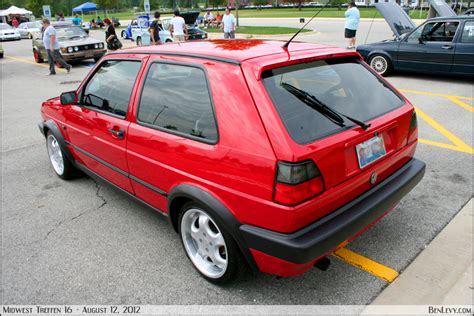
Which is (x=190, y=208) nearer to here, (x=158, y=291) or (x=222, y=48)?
(x=158, y=291)

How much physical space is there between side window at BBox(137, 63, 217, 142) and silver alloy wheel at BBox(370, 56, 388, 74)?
868 cm

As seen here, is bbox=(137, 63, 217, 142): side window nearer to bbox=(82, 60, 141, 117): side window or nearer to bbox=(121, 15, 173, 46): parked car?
bbox=(82, 60, 141, 117): side window

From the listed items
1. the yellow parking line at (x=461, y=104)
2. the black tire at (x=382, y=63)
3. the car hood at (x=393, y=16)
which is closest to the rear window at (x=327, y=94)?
the yellow parking line at (x=461, y=104)

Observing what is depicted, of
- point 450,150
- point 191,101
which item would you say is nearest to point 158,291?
point 191,101

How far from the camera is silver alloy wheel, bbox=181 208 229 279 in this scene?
2.65m

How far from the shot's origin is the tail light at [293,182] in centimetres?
210

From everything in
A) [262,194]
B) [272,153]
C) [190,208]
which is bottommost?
[190,208]

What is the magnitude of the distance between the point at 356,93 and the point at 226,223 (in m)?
1.37

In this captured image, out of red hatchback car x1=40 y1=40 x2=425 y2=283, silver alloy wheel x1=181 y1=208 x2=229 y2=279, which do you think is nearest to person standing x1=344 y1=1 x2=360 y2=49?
red hatchback car x1=40 y1=40 x2=425 y2=283

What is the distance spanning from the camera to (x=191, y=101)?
8.70ft

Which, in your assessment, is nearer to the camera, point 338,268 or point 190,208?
point 190,208

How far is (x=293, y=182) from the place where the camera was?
6.90 ft

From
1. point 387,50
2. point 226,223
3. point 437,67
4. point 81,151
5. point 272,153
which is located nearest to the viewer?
point 272,153

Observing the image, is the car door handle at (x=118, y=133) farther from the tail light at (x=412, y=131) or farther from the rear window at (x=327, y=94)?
the tail light at (x=412, y=131)
